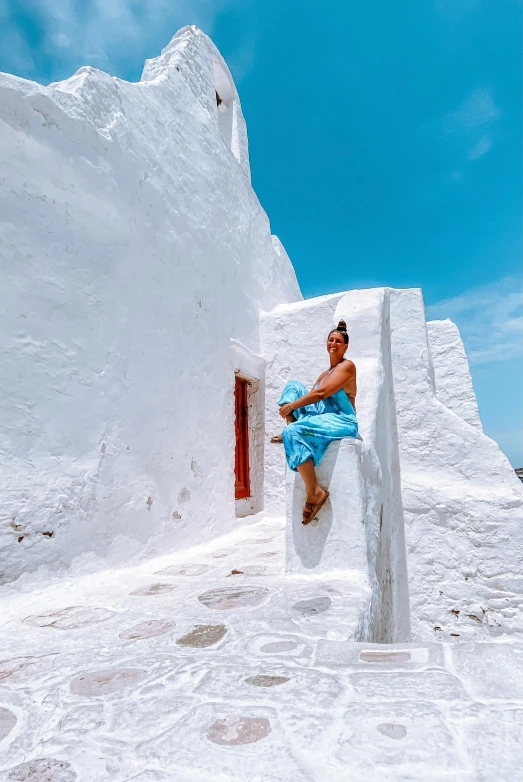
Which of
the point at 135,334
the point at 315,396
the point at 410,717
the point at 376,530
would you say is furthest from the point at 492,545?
the point at 410,717

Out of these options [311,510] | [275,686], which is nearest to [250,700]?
[275,686]

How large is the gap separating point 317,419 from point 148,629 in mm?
1444

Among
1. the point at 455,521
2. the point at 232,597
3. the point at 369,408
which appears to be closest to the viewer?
the point at 232,597

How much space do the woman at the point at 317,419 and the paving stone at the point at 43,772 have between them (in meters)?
1.92

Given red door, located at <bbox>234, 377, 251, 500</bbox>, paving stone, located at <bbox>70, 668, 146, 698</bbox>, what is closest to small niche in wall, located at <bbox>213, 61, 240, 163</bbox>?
red door, located at <bbox>234, 377, 251, 500</bbox>

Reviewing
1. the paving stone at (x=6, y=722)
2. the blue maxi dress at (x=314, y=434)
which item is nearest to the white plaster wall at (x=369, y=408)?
the blue maxi dress at (x=314, y=434)

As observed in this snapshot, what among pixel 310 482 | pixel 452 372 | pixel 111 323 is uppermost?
pixel 452 372

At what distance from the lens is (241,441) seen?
598 centimetres

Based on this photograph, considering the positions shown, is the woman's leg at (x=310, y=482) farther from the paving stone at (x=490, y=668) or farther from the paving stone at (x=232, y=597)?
the paving stone at (x=490, y=668)

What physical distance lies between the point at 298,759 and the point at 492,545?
5.22 metres

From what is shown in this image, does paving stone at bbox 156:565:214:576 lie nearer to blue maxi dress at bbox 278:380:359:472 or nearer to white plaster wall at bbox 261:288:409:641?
blue maxi dress at bbox 278:380:359:472

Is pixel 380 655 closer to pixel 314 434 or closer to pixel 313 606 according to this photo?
pixel 313 606

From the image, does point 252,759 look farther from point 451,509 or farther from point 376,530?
point 451,509

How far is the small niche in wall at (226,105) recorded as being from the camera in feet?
22.7
